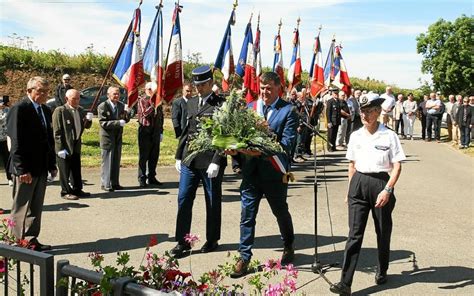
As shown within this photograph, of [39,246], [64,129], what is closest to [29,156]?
[39,246]

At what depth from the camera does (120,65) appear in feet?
34.3

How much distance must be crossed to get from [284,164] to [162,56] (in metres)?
6.07

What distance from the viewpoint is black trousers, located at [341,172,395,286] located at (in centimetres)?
513

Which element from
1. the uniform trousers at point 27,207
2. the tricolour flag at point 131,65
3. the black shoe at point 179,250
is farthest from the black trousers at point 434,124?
the uniform trousers at point 27,207

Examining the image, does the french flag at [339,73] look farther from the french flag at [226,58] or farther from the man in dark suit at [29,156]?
the man in dark suit at [29,156]

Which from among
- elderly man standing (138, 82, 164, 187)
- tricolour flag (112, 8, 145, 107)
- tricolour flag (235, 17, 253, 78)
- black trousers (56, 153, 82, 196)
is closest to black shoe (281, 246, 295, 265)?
black trousers (56, 153, 82, 196)

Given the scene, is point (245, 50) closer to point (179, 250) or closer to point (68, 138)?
point (68, 138)

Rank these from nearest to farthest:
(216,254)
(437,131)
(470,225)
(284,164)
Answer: (284,164) → (216,254) → (470,225) → (437,131)

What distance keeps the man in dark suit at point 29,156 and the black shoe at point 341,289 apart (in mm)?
3431

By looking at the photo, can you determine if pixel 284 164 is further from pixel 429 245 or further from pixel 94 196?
pixel 94 196

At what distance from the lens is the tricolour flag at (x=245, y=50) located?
48.6ft

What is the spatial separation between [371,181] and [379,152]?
0.30 meters

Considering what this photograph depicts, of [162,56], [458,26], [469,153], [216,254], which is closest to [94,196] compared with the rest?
[162,56]

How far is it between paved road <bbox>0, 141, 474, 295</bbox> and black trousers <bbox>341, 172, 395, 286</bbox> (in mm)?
362
